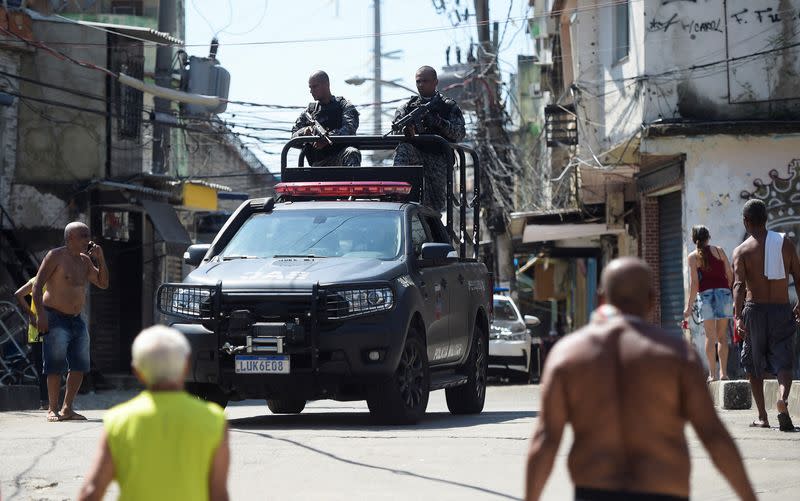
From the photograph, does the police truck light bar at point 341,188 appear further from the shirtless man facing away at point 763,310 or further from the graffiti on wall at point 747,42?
the graffiti on wall at point 747,42

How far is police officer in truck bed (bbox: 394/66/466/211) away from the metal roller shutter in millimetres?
10289

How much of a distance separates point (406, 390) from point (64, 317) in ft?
10.8

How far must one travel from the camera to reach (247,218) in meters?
12.7

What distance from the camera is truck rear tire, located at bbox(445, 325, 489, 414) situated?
1343 cm

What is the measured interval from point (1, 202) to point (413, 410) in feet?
50.9

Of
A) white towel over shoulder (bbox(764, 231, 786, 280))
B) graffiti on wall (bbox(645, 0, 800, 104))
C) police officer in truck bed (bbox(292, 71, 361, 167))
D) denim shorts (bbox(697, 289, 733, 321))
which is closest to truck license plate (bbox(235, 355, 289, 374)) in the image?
white towel over shoulder (bbox(764, 231, 786, 280))

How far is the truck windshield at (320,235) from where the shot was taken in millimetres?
12000

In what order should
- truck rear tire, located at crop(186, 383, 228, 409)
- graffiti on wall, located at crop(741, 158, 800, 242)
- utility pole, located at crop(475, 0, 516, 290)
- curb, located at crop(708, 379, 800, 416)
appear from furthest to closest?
utility pole, located at crop(475, 0, 516, 290)
graffiti on wall, located at crop(741, 158, 800, 242)
curb, located at crop(708, 379, 800, 416)
truck rear tire, located at crop(186, 383, 228, 409)

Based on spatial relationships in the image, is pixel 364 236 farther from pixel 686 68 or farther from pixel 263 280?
pixel 686 68

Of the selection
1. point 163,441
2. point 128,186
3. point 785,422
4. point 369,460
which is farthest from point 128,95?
point 163,441

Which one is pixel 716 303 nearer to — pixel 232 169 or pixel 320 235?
pixel 320 235

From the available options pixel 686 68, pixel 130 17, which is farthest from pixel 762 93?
pixel 130 17

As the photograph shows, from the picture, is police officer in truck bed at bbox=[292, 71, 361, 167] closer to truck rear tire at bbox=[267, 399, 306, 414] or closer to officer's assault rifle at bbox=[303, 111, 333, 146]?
officer's assault rifle at bbox=[303, 111, 333, 146]

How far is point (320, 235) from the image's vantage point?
1214 cm
